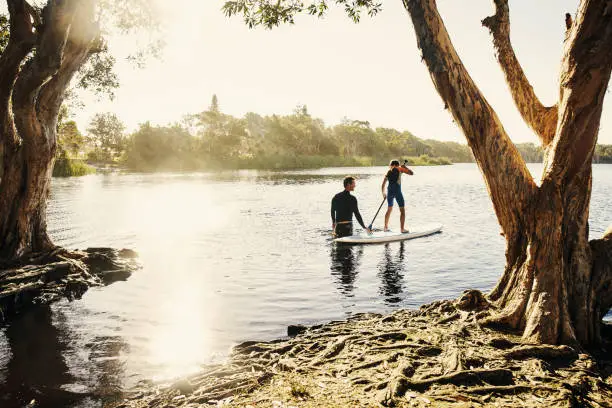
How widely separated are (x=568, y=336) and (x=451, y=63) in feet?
11.4

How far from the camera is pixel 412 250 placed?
13016 millimetres

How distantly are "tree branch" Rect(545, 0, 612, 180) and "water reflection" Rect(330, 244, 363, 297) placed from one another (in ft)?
16.1

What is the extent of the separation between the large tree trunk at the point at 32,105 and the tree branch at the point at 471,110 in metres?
7.01

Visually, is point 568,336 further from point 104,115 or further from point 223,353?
point 104,115

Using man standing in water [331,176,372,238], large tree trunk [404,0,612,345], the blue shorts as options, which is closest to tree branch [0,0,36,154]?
large tree trunk [404,0,612,345]

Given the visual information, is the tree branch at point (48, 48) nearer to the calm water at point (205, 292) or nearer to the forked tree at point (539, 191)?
the calm water at point (205, 292)

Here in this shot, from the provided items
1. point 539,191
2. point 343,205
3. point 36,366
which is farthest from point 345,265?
point 36,366

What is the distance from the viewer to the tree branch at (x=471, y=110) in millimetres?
5469

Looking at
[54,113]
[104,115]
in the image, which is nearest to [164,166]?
[104,115]

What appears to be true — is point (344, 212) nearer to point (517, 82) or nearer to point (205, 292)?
point (205, 292)

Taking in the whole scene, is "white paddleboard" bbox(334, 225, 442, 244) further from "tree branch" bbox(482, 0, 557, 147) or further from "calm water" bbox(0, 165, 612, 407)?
"tree branch" bbox(482, 0, 557, 147)

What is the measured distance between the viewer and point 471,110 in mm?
5508

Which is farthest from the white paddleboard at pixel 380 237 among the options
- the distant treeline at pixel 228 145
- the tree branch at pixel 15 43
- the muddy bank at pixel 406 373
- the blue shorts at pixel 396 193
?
the distant treeline at pixel 228 145

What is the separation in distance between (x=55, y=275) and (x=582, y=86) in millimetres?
9983
